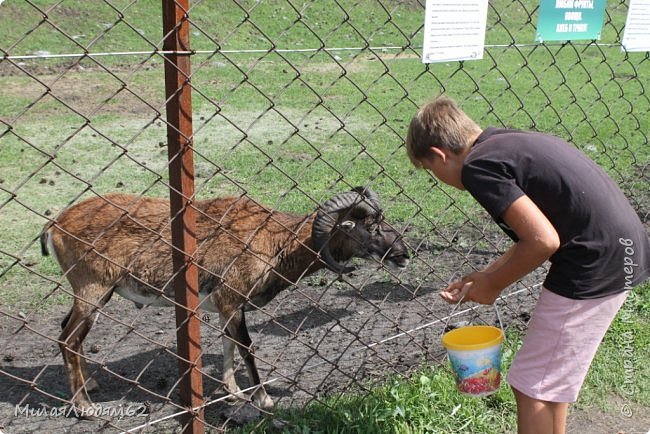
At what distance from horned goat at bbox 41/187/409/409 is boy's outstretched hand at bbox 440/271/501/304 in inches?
65.2

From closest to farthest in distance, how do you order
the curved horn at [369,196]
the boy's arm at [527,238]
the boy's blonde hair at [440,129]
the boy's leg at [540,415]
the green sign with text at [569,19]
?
the boy's arm at [527,238] → the boy's blonde hair at [440,129] → the boy's leg at [540,415] → the green sign with text at [569,19] → the curved horn at [369,196]

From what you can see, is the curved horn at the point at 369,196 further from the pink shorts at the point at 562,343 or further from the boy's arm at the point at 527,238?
the boy's arm at the point at 527,238

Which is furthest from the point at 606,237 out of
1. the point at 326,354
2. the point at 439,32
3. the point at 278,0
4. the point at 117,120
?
the point at 278,0

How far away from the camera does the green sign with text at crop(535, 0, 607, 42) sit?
4.46m

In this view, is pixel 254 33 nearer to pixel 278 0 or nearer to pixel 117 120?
pixel 278 0

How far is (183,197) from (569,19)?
287 centimetres

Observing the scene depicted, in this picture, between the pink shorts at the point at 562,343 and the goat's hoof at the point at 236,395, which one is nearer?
the pink shorts at the point at 562,343

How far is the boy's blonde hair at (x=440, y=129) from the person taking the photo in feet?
9.71

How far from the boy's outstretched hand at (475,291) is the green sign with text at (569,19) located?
2.02 metres

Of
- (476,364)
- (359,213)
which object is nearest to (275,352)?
(359,213)

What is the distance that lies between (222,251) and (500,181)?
8.93 feet

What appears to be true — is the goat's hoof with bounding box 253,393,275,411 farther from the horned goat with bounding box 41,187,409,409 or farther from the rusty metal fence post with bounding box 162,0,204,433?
the rusty metal fence post with bounding box 162,0,204,433

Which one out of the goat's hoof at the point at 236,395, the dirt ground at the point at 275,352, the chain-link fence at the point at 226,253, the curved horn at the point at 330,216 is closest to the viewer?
the chain-link fence at the point at 226,253

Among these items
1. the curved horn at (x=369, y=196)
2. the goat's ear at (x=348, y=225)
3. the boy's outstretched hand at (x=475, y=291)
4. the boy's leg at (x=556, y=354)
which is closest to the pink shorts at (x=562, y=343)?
the boy's leg at (x=556, y=354)
